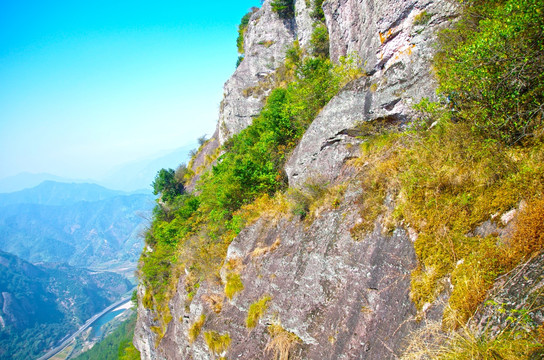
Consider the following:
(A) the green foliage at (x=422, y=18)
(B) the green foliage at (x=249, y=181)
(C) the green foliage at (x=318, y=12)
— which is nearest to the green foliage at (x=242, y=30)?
(C) the green foliage at (x=318, y=12)

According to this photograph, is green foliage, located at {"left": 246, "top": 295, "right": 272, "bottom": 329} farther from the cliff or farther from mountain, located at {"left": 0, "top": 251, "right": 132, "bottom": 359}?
mountain, located at {"left": 0, "top": 251, "right": 132, "bottom": 359}

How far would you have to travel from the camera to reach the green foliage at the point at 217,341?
28.5 ft

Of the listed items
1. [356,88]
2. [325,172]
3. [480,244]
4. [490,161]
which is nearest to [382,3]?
[356,88]

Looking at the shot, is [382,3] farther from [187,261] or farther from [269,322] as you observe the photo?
[187,261]

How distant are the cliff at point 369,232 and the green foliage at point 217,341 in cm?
5

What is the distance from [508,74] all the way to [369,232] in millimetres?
3813

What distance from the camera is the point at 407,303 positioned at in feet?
14.7

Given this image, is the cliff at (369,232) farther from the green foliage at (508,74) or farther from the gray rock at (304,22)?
the gray rock at (304,22)

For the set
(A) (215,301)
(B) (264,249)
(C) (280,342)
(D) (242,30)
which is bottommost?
(A) (215,301)

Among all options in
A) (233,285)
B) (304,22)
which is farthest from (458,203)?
(304,22)

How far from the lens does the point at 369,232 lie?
5.91 meters

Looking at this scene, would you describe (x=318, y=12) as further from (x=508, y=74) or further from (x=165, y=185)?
(x=165, y=185)

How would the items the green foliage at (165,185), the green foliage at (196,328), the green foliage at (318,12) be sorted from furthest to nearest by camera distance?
the green foliage at (165,185) < the green foliage at (318,12) < the green foliage at (196,328)

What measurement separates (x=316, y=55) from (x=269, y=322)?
17784 millimetres
